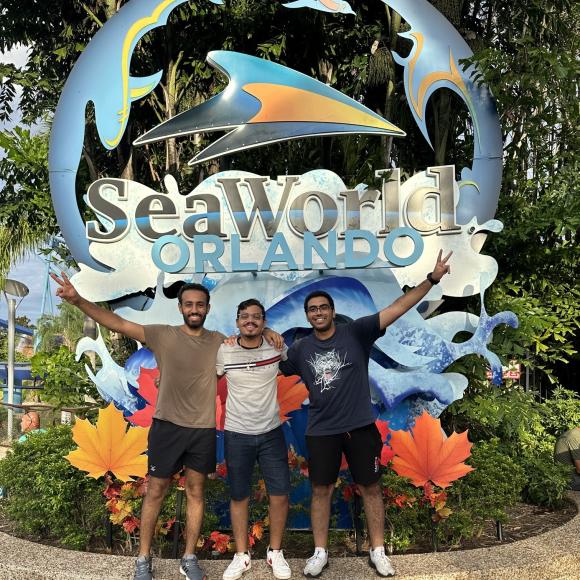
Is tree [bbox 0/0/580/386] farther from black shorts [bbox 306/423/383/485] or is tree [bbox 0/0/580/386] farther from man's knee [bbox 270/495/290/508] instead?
man's knee [bbox 270/495/290/508]

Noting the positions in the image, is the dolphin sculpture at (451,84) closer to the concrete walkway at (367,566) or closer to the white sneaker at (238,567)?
the concrete walkway at (367,566)

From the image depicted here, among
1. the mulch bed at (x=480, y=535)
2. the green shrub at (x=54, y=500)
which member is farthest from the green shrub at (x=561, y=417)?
the green shrub at (x=54, y=500)

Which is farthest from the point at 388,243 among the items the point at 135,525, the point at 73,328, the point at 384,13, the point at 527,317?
the point at 73,328

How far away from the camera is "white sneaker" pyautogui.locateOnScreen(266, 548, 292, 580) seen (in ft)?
13.9

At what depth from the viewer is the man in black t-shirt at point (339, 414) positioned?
425 cm

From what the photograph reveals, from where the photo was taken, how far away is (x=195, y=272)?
642 cm

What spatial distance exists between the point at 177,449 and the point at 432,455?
1.78 meters

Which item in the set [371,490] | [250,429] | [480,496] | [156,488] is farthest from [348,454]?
[480,496]

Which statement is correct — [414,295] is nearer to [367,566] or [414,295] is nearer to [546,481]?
[367,566]

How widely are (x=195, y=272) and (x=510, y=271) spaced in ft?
10.7

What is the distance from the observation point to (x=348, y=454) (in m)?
4.30

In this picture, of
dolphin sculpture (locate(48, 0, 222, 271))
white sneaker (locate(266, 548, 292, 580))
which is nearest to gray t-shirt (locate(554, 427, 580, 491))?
white sneaker (locate(266, 548, 292, 580))

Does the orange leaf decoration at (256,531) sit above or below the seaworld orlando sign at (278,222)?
below

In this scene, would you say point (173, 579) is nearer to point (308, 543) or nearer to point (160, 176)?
point (308, 543)
